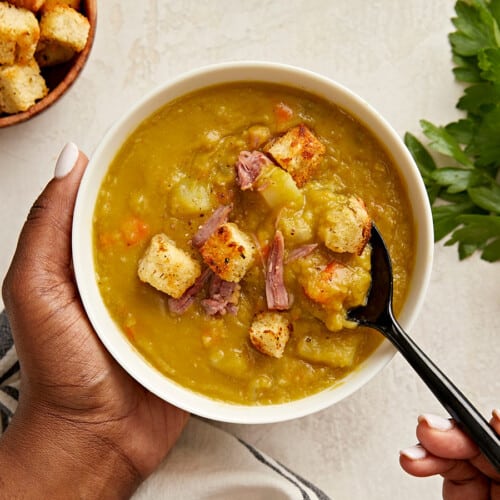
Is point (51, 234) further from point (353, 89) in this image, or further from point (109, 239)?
point (353, 89)

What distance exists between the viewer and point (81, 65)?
320 centimetres

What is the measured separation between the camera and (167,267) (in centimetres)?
260

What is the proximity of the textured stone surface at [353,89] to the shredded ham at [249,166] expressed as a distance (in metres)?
0.93

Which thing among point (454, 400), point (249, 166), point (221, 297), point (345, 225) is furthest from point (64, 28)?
point (454, 400)

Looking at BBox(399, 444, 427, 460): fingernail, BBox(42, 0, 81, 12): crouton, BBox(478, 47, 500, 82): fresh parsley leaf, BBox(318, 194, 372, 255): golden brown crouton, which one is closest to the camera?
BBox(318, 194, 372, 255): golden brown crouton

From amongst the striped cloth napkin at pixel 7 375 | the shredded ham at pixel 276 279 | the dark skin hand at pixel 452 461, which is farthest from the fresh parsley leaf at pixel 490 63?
the striped cloth napkin at pixel 7 375

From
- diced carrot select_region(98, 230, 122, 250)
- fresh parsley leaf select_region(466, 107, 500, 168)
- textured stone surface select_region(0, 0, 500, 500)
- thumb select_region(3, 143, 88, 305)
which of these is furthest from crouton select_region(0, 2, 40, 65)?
fresh parsley leaf select_region(466, 107, 500, 168)

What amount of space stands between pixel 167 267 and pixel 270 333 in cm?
45

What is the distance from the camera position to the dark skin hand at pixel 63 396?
9.47ft

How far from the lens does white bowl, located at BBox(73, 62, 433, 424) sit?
8.89ft

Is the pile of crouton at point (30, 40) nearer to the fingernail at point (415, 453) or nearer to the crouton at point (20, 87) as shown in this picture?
the crouton at point (20, 87)

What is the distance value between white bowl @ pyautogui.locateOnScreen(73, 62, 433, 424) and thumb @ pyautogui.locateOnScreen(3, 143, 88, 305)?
6.5 inches

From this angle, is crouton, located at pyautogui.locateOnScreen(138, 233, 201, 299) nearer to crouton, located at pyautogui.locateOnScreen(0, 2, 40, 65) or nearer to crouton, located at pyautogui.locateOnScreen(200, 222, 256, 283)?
crouton, located at pyautogui.locateOnScreen(200, 222, 256, 283)

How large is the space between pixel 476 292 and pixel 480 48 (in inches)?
46.5
